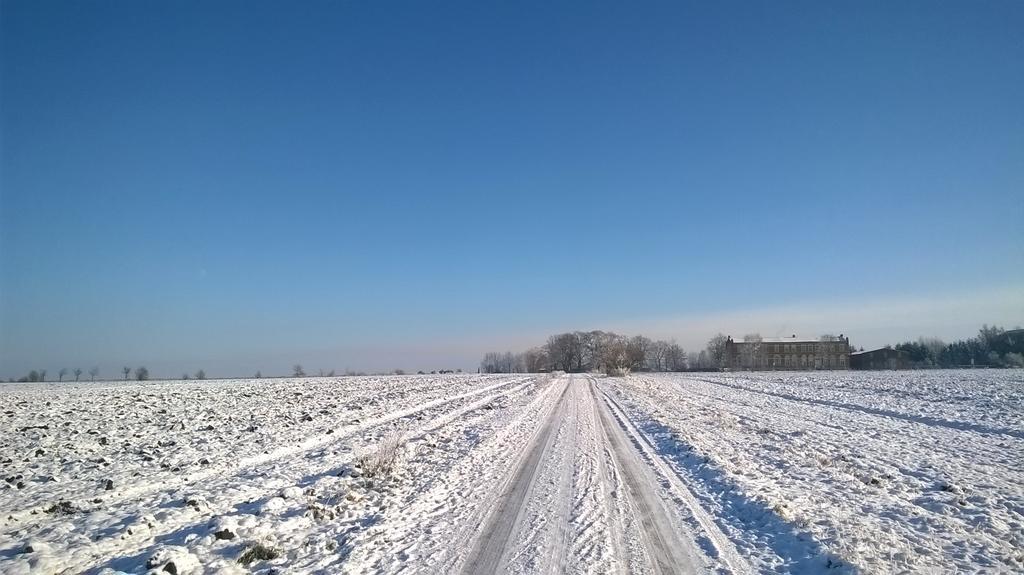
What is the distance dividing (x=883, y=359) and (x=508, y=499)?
155m

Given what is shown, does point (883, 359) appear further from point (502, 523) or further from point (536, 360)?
point (502, 523)

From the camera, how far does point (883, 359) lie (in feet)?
431

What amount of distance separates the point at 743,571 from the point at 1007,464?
34.6ft

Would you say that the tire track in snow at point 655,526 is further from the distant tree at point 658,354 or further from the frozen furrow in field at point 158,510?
the distant tree at point 658,354

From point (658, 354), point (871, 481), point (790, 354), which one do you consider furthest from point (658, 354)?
point (871, 481)

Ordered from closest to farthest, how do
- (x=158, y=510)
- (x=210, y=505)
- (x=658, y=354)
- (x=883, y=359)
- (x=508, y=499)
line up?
(x=158, y=510) < (x=210, y=505) < (x=508, y=499) < (x=883, y=359) < (x=658, y=354)

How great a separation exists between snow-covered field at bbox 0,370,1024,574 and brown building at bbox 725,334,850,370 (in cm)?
14090

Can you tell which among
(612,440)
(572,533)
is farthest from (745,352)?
(572,533)

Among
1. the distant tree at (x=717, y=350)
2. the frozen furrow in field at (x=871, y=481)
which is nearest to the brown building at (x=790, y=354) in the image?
the distant tree at (x=717, y=350)

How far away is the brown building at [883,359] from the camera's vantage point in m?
122

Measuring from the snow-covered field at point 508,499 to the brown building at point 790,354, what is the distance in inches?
5547

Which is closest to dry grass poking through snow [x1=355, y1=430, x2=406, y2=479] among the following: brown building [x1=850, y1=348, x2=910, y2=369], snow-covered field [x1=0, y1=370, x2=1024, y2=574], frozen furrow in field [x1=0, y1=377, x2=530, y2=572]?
snow-covered field [x1=0, y1=370, x2=1024, y2=574]

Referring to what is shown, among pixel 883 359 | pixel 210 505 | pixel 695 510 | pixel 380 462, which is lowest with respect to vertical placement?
pixel 695 510

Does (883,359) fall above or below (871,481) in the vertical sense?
above
